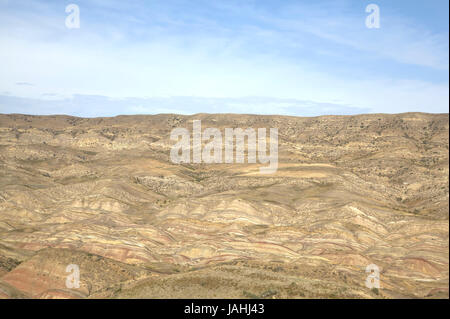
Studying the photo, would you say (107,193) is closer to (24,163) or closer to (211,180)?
(211,180)

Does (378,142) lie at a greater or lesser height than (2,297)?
greater

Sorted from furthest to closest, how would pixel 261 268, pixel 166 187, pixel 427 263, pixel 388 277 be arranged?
pixel 166 187 → pixel 427 263 → pixel 388 277 → pixel 261 268

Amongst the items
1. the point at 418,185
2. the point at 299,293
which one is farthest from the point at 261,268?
the point at 418,185

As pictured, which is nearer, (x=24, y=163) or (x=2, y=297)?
(x=2, y=297)
